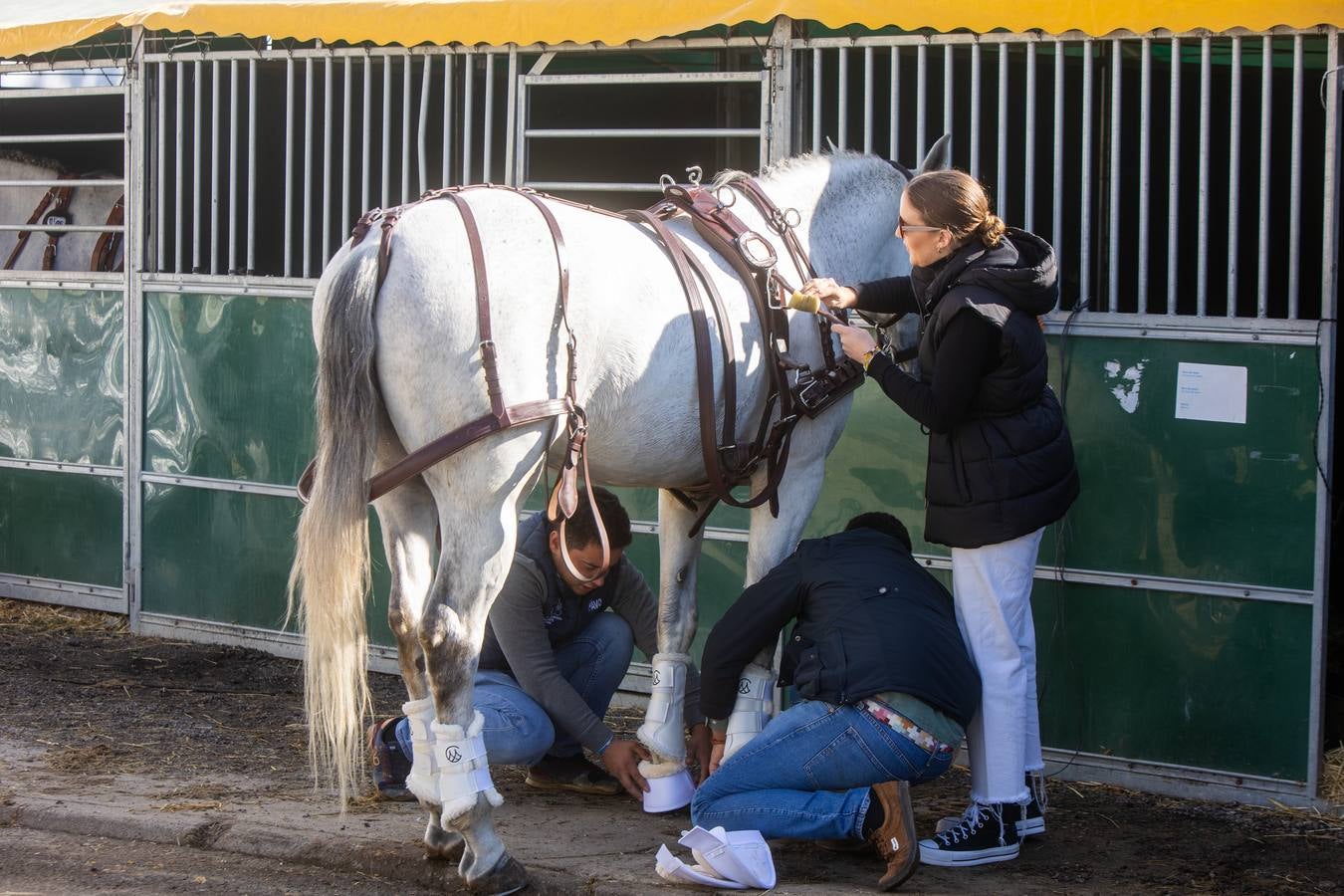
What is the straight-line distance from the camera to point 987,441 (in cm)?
406

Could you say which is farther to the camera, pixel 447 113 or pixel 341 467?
pixel 447 113

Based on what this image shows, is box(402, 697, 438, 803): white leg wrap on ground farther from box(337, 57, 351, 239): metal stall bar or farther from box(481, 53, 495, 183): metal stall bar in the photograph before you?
box(337, 57, 351, 239): metal stall bar

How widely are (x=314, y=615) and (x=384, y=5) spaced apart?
9.72 ft

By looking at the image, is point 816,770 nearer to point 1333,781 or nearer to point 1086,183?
point 1333,781

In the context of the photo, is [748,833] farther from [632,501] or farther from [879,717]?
[632,501]

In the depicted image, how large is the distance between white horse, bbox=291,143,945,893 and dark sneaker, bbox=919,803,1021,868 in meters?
1.10

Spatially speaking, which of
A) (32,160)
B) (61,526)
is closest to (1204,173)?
(61,526)

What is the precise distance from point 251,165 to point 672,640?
328 cm

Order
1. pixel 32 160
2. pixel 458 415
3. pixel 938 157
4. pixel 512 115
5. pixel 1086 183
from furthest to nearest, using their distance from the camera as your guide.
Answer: pixel 32 160
pixel 512 115
pixel 1086 183
pixel 938 157
pixel 458 415

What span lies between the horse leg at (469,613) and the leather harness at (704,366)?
0.27 ft

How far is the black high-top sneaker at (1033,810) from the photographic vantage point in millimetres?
4207

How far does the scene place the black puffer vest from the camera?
4004mm

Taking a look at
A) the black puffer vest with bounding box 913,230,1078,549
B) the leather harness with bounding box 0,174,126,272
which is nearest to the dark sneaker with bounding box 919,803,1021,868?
the black puffer vest with bounding box 913,230,1078,549

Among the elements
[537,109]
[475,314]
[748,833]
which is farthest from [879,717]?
[537,109]
